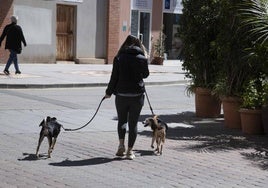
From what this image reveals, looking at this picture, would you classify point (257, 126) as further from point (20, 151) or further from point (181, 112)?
point (20, 151)

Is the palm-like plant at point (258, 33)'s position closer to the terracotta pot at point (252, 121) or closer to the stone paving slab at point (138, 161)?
the terracotta pot at point (252, 121)

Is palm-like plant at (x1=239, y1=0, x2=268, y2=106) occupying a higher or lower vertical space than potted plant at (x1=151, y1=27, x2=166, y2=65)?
higher

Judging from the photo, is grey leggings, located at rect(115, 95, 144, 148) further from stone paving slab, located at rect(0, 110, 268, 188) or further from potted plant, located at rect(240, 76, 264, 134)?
potted plant, located at rect(240, 76, 264, 134)

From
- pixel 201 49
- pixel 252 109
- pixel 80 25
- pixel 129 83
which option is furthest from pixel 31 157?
pixel 80 25

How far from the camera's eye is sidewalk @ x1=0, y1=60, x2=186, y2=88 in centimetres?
1954

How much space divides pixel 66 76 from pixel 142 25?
11.5 metres

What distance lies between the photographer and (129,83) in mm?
8938

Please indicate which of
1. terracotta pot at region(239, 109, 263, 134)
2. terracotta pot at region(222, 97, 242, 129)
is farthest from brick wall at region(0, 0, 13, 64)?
terracotta pot at region(239, 109, 263, 134)

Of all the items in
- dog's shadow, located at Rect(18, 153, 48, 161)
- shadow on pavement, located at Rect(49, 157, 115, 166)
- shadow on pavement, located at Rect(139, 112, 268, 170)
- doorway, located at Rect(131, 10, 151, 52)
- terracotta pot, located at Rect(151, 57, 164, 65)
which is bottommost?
shadow on pavement, located at Rect(139, 112, 268, 170)

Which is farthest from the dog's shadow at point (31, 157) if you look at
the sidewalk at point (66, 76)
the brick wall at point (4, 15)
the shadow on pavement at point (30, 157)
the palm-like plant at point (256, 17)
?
the brick wall at point (4, 15)

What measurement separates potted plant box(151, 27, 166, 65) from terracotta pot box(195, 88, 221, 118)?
60.2 ft

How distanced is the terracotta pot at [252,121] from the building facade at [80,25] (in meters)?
16.5

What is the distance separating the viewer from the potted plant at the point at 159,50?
32.5 metres

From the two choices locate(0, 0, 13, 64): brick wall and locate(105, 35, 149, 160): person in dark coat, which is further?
locate(0, 0, 13, 64): brick wall
